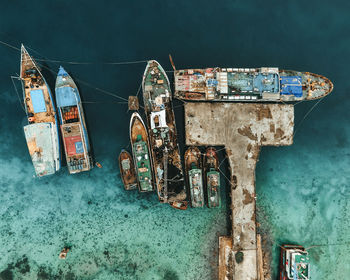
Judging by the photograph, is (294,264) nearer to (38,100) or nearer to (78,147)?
(78,147)

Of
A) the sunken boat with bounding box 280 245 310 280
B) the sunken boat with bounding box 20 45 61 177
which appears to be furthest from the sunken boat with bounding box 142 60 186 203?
the sunken boat with bounding box 280 245 310 280

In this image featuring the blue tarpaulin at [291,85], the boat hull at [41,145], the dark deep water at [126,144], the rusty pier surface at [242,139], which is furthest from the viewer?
the dark deep water at [126,144]

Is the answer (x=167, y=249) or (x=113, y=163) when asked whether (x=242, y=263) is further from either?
(x=113, y=163)

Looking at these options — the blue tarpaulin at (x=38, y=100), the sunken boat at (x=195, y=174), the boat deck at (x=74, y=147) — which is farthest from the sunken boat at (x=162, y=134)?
the blue tarpaulin at (x=38, y=100)

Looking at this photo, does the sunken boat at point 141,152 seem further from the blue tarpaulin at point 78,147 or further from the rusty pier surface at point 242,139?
the blue tarpaulin at point 78,147

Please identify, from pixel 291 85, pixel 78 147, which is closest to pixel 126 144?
pixel 78 147

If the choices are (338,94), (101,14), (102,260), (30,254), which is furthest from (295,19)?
(30,254)

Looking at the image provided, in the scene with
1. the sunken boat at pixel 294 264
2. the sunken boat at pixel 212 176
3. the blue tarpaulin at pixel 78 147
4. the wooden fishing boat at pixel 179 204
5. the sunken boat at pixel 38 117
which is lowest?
the sunken boat at pixel 294 264
